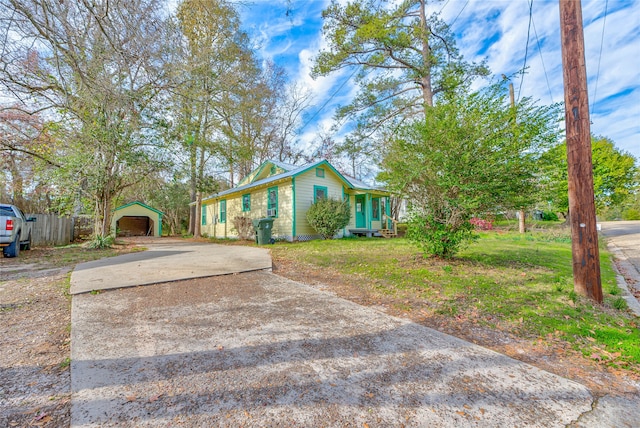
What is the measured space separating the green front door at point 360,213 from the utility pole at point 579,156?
11.8 metres

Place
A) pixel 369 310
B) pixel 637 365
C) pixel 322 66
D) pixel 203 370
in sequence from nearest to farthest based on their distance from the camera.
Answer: pixel 203 370, pixel 637 365, pixel 369 310, pixel 322 66

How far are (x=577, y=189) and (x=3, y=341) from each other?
687 centimetres

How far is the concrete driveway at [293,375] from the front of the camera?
64.1 inches

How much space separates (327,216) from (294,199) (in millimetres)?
1705

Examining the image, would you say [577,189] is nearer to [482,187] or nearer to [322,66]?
[482,187]

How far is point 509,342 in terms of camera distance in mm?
2746

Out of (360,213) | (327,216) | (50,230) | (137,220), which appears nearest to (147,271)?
(327,216)

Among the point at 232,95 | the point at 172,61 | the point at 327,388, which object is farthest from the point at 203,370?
the point at 232,95

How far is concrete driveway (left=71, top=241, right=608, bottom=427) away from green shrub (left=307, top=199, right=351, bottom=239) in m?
8.64

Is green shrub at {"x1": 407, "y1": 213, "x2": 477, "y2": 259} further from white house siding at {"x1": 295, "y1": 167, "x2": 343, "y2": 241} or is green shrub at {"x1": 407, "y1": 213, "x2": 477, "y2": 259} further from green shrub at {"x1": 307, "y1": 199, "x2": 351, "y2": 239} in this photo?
white house siding at {"x1": 295, "y1": 167, "x2": 343, "y2": 241}

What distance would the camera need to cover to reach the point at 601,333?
289cm

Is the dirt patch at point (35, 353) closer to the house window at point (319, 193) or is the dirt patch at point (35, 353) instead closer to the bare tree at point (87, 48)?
the bare tree at point (87, 48)

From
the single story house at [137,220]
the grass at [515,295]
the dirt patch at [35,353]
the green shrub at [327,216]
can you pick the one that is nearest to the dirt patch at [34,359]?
the dirt patch at [35,353]

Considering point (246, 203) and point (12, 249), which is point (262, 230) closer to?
point (246, 203)
